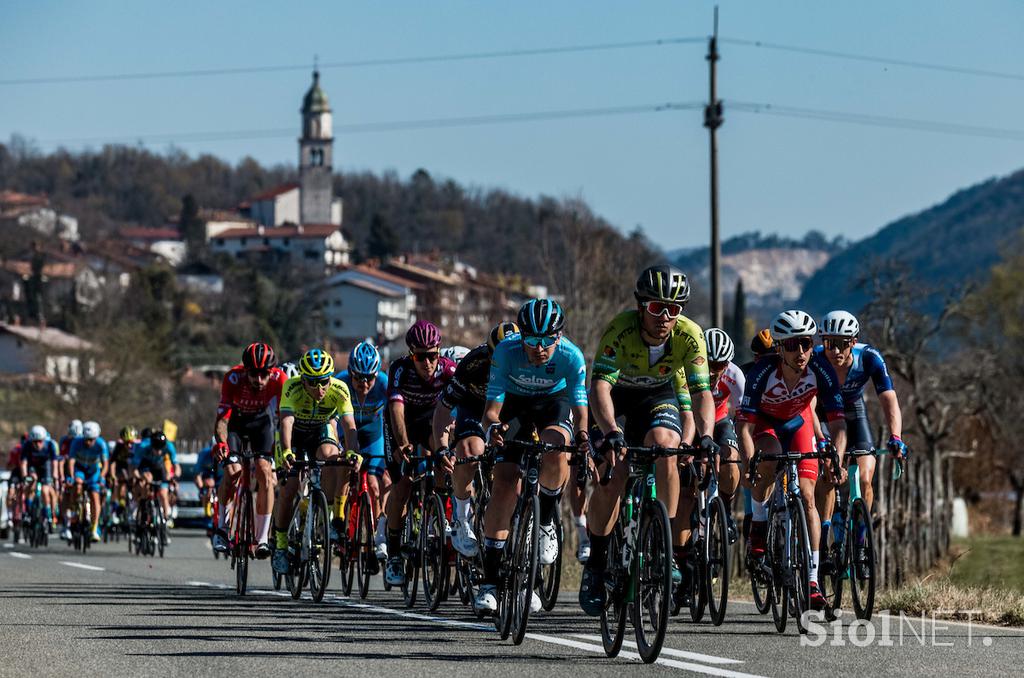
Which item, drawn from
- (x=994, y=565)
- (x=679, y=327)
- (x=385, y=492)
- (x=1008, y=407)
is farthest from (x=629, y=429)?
(x=1008, y=407)

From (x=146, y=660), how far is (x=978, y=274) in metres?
68.6

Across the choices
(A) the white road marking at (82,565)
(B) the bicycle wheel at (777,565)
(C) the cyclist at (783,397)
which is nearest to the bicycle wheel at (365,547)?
(C) the cyclist at (783,397)

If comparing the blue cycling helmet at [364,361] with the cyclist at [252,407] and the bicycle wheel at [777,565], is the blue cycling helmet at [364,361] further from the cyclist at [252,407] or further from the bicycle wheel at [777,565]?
the bicycle wheel at [777,565]

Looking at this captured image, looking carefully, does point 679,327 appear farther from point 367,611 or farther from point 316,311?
point 316,311

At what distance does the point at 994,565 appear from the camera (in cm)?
4031

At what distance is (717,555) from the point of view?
1197 centimetres

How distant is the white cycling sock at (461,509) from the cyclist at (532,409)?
113 cm

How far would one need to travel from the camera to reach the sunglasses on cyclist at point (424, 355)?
46.4ft

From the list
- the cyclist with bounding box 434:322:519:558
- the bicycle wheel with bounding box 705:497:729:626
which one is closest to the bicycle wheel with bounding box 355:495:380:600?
the cyclist with bounding box 434:322:519:558

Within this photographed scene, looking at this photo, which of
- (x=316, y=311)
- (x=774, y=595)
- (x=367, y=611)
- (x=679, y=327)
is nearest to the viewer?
(x=679, y=327)

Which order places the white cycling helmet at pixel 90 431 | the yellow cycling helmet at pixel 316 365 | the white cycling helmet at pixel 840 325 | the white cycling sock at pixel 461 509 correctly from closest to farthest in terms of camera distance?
the white cycling sock at pixel 461 509 < the white cycling helmet at pixel 840 325 < the yellow cycling helmet at pixel 316 365 < the white cycling helmet at pixel 90 431

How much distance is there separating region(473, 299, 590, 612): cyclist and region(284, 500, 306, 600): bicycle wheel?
149 inches

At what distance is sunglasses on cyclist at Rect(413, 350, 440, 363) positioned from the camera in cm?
→ 1414

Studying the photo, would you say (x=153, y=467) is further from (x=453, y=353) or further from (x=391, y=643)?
(x=391, y=643)
